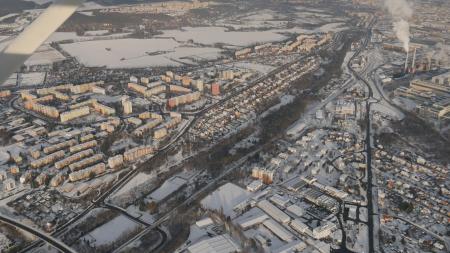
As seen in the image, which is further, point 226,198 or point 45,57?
point 45,57

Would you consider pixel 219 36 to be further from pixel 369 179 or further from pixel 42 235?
pixel 42 235

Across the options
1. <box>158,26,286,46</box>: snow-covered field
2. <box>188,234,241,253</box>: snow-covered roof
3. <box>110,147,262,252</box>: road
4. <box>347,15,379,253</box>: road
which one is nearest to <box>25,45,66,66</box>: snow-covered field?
<box>158,26,286,46</box>: snow-covered field

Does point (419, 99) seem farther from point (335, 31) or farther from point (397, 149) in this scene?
point (335, 31)

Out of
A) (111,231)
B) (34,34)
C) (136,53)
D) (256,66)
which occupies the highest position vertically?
(34,34)

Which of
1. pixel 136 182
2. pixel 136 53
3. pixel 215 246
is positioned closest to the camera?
pixel 215 246

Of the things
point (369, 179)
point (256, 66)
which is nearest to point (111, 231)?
point (369, 179)

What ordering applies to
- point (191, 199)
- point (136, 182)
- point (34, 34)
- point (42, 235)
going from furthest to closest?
point (136, 182)
point (191, 199)
point (42, 235)
point (34, 34)

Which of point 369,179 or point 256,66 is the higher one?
point 256,66

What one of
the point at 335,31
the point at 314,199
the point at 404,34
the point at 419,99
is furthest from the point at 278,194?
the point at 335,31
